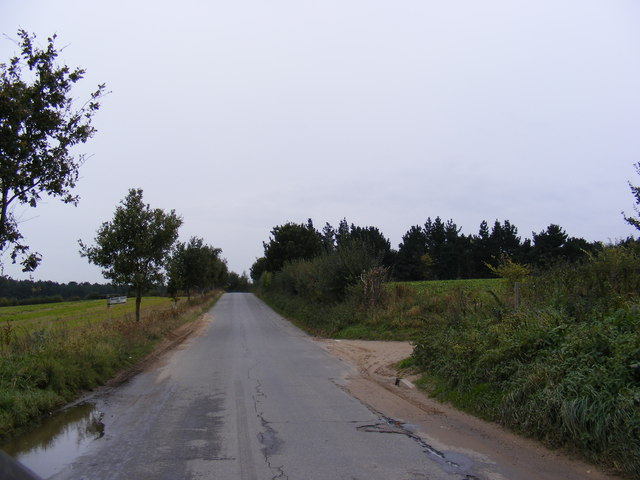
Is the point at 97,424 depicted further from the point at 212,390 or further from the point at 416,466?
the point at 416,466

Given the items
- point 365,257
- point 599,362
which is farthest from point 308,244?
point 599,362

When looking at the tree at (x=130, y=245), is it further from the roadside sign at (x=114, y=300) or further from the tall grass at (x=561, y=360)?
the tall grass at (x=561, y=360)

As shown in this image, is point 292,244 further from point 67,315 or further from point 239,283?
point 239,283

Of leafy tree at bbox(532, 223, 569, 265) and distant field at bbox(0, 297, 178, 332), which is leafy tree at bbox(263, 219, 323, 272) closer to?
distant field at bbox(0, 297, 178, 332)

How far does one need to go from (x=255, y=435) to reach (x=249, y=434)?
101 millimetres

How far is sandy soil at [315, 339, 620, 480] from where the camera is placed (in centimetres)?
576

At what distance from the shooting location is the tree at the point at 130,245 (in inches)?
849

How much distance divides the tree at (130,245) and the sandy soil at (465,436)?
487 inches

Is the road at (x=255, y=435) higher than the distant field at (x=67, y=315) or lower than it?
lower

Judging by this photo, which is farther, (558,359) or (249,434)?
(558,359)

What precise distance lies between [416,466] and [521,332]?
4.08 m

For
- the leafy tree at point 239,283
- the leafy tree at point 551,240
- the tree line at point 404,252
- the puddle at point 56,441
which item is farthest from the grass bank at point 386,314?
the leafy tree at point 239,283

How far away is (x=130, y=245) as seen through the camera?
21.8 metres

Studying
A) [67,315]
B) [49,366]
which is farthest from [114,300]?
[67,315]
